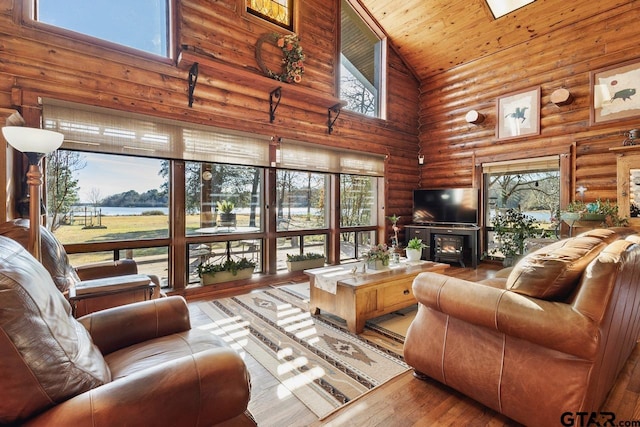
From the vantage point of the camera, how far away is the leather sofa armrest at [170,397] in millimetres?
821

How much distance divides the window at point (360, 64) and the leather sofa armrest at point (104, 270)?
13.9ft

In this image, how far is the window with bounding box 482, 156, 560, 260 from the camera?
5.17 m

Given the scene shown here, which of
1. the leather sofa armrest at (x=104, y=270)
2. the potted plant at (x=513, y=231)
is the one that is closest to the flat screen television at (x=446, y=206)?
the potted plant at (x=513, y=231)

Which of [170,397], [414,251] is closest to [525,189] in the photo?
[414,251]

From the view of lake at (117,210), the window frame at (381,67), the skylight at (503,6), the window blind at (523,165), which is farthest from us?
the window frame at (381,67)

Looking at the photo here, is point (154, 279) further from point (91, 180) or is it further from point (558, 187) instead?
point (558, 187)

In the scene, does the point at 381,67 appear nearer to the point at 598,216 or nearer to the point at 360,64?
the point at 360,64

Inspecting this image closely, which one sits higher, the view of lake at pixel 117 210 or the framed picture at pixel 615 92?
the framed picture at pixel 615 92

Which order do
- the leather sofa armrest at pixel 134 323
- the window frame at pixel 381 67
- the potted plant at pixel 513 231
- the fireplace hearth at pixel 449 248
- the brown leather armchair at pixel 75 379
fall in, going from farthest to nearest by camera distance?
1. the window frame at pixel 381 67
2. the fireplace hearth at pixel 449 248
3. the potted plant at pixel 513 231
4. the leather sofa armrest at pixel 134 323
5. the brown leather armchair at pixel 75 379

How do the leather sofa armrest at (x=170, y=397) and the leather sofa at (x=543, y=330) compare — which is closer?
the leather sofa armrest at (x=170, y=397)

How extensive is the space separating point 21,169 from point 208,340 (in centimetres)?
295

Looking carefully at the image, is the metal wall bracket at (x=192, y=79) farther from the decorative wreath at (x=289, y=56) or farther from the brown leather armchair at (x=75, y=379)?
the brown leather armchair at (x=75, y=379)

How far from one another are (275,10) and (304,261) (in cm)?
394

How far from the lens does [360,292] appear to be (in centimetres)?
274
